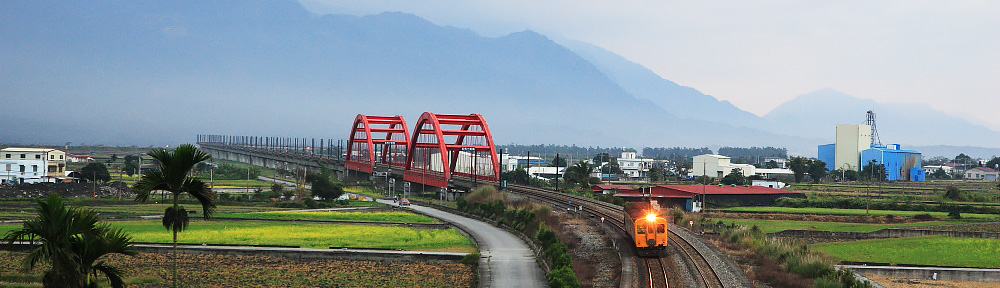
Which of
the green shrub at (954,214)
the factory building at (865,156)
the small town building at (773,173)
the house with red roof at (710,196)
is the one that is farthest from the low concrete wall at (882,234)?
the factory building at (865,156)

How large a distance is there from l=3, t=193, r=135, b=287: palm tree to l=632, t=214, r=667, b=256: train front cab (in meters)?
23.0

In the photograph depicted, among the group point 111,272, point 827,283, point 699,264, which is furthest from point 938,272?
point 111,272

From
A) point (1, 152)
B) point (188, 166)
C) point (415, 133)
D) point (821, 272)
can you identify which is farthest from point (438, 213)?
point (1, 152)

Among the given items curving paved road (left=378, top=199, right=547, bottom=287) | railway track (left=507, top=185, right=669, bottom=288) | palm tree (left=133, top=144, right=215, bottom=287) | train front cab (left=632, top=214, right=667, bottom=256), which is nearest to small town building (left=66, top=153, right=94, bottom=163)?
railway track (left=507, top=185, right=669, bottom=288)

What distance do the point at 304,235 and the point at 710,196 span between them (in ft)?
166

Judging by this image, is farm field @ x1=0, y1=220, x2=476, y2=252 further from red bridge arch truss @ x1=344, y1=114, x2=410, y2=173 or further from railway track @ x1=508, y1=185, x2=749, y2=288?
red bridge arch truss @ x1=344, y1=114, x2=410, y2=173

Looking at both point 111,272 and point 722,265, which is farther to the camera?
point 722,265

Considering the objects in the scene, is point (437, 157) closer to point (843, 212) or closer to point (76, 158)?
point (843, 212)

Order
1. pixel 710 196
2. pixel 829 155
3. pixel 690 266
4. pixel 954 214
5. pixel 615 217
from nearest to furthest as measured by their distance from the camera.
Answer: pixel 690 266, pixel 615 217, pixel 954 214, pixel 710 196, pixel 829 155

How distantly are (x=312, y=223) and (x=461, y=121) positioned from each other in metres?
48.5

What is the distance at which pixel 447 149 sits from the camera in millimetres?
102688

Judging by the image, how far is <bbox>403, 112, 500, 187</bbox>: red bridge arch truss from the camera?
9300 centimetres

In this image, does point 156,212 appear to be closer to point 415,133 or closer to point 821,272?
point 415,133

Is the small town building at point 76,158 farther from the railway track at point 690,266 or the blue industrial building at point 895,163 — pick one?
the blue industrial building at point 895,163
